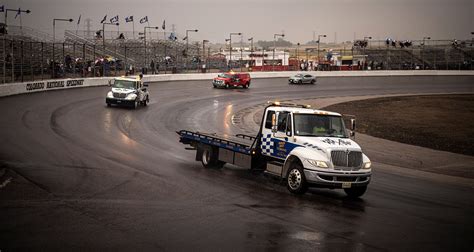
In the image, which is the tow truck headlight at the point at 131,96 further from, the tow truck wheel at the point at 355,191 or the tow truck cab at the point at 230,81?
the tow truck wheel at the point at 355,191

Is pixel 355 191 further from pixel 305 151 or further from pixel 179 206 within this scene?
pixel 179 206

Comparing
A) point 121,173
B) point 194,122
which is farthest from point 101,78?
point 121,173

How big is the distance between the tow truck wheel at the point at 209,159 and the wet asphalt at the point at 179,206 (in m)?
0.26

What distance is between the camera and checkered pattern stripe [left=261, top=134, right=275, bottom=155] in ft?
52.4

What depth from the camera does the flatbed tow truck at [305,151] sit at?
14125mm

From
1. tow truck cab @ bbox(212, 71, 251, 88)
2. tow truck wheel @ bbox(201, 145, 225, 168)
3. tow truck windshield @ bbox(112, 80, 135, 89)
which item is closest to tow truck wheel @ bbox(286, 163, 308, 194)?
tow truck wheel @ bbox(201, 145, 225, 168)

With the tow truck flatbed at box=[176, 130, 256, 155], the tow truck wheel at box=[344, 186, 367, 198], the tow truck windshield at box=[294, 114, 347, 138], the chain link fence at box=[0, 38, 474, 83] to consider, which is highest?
the chain link fence at box=[0, 38, 474, 83]

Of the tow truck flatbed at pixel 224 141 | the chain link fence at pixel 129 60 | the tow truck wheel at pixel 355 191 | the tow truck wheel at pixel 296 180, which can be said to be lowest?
the tow truck wheel at pixel 355 191

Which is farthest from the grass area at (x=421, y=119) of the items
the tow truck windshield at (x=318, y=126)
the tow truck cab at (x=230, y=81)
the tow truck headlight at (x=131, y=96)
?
the tow truck cab at (x=230, y=81)

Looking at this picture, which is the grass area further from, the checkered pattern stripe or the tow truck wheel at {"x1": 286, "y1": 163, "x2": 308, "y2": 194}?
the tow truck wheel at {"x1": 286, "y1": 163, "x2": 308, "y2": 194}

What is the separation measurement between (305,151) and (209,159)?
471 centimetres

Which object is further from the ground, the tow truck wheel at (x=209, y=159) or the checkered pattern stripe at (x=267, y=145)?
the checkered pattern stripe at (x=267, y=145)

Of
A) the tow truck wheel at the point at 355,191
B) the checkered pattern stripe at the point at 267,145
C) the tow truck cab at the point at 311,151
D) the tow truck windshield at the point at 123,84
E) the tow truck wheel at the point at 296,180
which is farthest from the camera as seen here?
the tow truck windshield at the point at 123,84

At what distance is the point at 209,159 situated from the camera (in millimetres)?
18375
